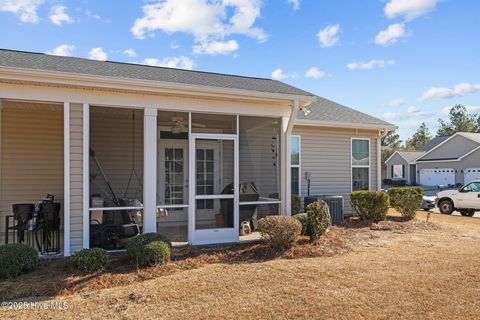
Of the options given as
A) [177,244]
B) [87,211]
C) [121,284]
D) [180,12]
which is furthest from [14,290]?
[180,12]

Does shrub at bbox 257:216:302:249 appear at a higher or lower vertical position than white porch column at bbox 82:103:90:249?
lower

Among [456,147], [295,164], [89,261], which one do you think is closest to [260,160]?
[295,164]

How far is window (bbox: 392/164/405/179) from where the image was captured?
39.2m

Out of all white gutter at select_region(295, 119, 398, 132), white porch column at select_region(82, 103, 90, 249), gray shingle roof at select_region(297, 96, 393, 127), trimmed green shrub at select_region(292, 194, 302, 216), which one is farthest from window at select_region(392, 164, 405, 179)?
white porch column at select_region(82, 103, 90, 249)

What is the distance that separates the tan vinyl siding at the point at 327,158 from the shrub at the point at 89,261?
23.4ft

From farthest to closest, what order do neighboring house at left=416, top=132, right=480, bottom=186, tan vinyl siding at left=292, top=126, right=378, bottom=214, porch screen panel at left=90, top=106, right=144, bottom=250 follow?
neighboring house at left=416, top=132, right=480, bottom=186 < tan vinyl siding at left=292, top=126, right=378, bottom=214 < porch screen panel at left=90, top=106, right=144, bottom=250

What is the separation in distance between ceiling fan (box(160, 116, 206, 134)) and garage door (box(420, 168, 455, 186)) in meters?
28.7

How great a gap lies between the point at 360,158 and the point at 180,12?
735 centimetres

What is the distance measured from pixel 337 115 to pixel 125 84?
311 inches

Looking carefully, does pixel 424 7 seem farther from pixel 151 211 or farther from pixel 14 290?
pixel 14 290

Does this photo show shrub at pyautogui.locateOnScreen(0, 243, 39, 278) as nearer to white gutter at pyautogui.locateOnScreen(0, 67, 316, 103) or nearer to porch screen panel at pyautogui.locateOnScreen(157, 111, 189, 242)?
porch screen panel at pyautogui.locateOnScreen(157, 111, 189, 242)

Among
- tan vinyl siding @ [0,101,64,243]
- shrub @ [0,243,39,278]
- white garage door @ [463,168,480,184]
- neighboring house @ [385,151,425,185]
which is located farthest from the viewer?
neighboring house @ [385,151,425,185]

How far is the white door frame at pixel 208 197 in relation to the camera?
23.2 feet

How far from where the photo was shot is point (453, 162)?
29547 millimetres
